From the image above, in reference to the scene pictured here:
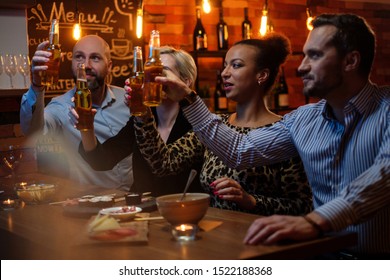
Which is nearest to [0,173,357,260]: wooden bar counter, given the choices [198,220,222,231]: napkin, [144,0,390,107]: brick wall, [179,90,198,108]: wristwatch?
[198,220,222,231]: napkin

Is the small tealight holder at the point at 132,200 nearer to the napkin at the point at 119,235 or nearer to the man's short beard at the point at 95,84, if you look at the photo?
the napkin at the point at 119,235

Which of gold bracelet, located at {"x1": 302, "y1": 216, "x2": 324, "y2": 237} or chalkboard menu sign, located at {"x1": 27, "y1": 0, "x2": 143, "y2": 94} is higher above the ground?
chalkboard menu sign, located at {"x1": 27, "y1": 0, "x2": 143, "y2": 94}

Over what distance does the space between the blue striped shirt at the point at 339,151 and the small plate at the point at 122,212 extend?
49 centimetres

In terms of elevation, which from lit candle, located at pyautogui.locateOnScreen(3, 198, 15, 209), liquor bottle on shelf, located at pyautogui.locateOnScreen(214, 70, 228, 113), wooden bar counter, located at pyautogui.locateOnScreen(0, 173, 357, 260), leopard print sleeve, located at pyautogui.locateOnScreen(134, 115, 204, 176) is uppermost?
liquor bottle on shelf, located at pyautogui.locateOnScreen(214, 70, 228, 113)

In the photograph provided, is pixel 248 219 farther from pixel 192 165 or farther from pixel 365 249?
pixel 192 165

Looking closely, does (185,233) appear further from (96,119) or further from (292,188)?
(96,119)

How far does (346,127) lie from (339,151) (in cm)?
9

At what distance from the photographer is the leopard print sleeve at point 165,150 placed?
2.83 m

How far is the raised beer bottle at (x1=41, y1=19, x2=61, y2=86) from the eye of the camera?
296cm

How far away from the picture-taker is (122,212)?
211 cm

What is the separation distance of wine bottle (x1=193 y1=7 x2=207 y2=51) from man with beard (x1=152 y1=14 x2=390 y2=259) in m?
3.27

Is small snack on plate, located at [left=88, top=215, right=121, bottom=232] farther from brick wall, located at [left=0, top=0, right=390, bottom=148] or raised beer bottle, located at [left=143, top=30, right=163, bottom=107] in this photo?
brick wall, located at [left=0, top=0, right=390, bottom=148]

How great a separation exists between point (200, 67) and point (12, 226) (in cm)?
394

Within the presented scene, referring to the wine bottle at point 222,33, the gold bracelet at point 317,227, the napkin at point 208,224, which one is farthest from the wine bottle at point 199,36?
the gold bracelet at point 317,227
